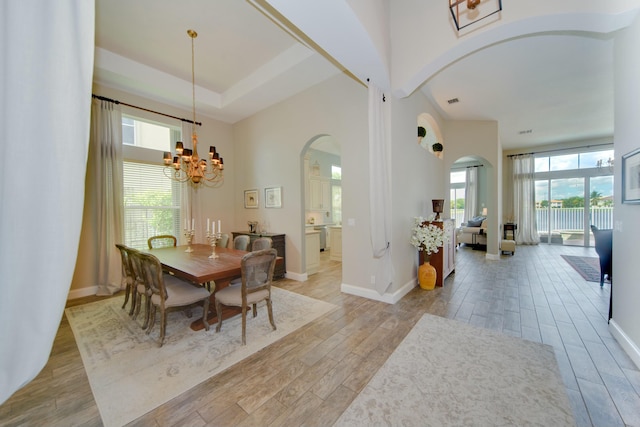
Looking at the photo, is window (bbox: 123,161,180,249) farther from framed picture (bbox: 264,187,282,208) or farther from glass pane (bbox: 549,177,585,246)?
glass pane (bbox: 549,177,585,246)

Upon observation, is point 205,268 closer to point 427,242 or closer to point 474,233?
point 427,242

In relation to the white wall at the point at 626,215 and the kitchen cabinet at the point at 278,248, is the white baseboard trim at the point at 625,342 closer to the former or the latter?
the white wall at the point at 626,215

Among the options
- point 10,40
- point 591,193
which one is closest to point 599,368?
point 10,40

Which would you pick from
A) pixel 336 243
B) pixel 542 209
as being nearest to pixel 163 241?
pixel 336 243

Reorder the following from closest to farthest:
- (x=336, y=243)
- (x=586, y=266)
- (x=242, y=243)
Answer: (x=242, y=243)
(x=586, y=266)
(x=336, y=243)

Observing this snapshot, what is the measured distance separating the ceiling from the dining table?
9.49ft

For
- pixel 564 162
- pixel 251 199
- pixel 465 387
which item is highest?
pixel 564 162

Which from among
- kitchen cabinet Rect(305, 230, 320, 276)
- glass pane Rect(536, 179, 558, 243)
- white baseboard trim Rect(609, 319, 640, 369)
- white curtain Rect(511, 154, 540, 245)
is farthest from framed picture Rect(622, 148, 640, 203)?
glass pane Rect(536, 179, 558, 243)

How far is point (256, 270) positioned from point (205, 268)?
0.58 m

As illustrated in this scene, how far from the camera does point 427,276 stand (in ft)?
13.3

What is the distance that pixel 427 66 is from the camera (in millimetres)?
2859

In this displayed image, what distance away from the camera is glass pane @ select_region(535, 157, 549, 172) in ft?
28.1

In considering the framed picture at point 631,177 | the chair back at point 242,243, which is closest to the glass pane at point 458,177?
the framed picture at point 631,177

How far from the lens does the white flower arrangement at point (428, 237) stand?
3928 mm
